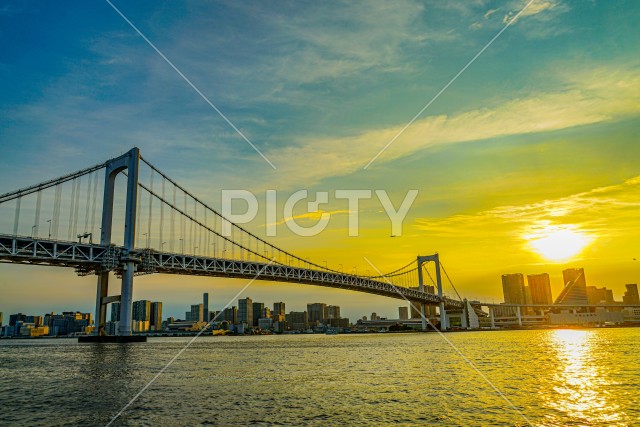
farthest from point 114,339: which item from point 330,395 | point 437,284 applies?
point 437,284

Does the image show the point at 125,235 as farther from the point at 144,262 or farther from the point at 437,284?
the point at 437,284

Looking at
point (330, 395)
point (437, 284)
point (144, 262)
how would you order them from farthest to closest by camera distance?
1. point (437, 284)
2. point (144, 262)
3. point (330, 395)

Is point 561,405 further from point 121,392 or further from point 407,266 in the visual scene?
point 407,266

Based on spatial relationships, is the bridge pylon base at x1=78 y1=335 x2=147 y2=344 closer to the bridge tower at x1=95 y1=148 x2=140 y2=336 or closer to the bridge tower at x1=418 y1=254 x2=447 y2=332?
the bridge tower at x1=95 y1=148 x2=140 y2=336

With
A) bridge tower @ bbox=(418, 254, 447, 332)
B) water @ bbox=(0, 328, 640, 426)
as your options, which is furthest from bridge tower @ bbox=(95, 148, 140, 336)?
bridge tower @ bbox=(418, 254, 447, 332)

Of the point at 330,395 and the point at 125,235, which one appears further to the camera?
the point at 125,235

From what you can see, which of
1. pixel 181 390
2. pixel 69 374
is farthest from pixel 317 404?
pixel 69 374
